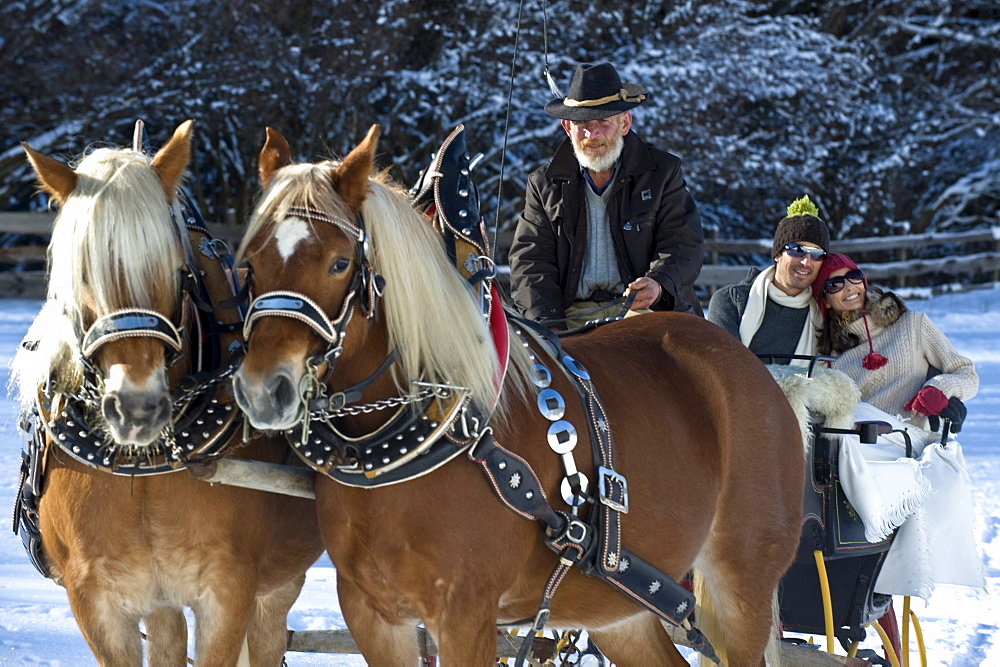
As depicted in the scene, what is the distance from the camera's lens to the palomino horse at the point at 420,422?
2191 mm

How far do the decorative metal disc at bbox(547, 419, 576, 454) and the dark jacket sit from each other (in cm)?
120

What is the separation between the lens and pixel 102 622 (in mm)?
2486

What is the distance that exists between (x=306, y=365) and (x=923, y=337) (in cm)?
245

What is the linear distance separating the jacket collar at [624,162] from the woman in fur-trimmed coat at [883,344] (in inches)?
30.0

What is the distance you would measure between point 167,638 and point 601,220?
80.7 inches

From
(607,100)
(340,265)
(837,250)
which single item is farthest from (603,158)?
(837,250)

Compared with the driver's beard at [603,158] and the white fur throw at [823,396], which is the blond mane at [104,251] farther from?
the white fur throw at [823,396]

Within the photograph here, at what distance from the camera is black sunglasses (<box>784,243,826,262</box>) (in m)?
3.76

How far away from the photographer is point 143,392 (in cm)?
219

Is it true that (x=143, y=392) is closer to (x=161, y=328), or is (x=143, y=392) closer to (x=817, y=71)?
(x=161, y=328)

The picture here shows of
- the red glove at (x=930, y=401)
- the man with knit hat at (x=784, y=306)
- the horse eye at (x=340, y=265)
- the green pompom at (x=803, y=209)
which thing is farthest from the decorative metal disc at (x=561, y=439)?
the green pompom at (x=803, y=209)

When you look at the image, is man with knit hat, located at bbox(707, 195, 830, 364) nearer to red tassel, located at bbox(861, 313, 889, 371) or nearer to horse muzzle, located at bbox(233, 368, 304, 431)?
red tassel, located at bbox(861, 313, 889, 371)

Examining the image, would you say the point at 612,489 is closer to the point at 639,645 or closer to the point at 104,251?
the point at 639,645

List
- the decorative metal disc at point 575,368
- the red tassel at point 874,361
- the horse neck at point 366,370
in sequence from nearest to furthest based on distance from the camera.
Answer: the horse neck at point 366,370 → the decorative metal disc at point 575,368 → the red tassel at point 874,361
